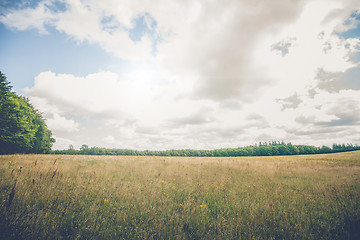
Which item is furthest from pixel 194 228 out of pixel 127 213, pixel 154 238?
pixel 127 213

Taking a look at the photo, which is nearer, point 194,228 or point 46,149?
point 194,228

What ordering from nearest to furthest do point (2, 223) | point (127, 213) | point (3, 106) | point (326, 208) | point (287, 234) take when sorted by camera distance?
point (2, 223) < point (287, 234) < point (127, 213) < point (326, 208) < point (3, 106)

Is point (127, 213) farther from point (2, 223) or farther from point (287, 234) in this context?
point (287, 234)

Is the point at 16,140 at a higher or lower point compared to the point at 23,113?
lower

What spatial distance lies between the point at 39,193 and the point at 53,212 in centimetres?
125

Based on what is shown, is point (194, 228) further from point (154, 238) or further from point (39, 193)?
point (39, 193)

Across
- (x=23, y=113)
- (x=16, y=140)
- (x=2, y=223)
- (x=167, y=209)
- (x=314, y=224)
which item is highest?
(x=23, y=113)

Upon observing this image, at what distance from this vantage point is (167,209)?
365 cm

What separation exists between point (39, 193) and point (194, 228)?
4.26 metres

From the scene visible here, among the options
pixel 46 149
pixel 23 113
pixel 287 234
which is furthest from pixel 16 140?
pixel 287 234

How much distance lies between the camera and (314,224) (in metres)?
3.42

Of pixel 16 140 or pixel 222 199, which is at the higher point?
pixel 16 140

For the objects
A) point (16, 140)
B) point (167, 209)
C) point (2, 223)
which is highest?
point (16, 140)

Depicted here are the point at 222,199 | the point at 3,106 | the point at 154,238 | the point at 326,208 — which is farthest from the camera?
the point at 3,106
